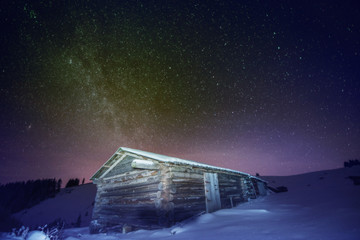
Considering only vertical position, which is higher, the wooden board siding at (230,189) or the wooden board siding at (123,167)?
the wooden board siding at (123,167)

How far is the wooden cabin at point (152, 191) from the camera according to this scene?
7.66 meters

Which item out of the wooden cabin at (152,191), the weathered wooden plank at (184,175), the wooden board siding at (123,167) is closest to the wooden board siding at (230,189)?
the wooden cabin at (152,191)

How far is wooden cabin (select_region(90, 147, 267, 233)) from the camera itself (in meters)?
7.66

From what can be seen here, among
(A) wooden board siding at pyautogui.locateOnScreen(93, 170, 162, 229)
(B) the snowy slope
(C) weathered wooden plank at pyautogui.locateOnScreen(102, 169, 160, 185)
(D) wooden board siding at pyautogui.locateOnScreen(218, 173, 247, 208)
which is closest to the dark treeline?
(B) the snowy slope

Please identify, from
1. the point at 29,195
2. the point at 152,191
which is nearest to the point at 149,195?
the point at 152,191

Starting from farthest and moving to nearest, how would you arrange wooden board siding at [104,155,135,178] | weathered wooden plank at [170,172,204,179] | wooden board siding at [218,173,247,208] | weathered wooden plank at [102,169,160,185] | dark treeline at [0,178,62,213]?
dark treeline at [0,178,62,213] → wooden board siding at [218,173,247,208] → wooden board siding at [104,155,135,178] → weathered wooden plank at [102,169,160,185] → weathered wooden plank at [170,172,204,179]

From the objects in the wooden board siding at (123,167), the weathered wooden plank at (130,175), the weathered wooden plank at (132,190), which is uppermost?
the wooden board siding at (123,167)

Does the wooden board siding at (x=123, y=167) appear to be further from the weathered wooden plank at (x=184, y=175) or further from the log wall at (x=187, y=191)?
the log wall at (x=187, y=191)

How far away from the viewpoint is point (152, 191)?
809 cm

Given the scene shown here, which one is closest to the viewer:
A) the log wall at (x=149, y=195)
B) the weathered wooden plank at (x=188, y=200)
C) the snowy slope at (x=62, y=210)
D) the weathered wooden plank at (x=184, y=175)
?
the log wall at (x=149, y=195)

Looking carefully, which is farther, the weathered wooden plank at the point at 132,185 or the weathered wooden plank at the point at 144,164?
the weathered wooden plank at the point at 132,185

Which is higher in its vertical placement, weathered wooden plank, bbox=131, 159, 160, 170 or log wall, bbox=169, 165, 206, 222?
weathered wooden plank, bbox=131, 159, 160, 170

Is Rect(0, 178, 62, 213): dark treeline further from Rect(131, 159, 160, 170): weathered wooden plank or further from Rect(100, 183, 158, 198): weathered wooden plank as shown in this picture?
Rect(131, 159, 160, 170): weathered wooden plank

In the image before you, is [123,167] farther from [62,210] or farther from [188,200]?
[62,210]
